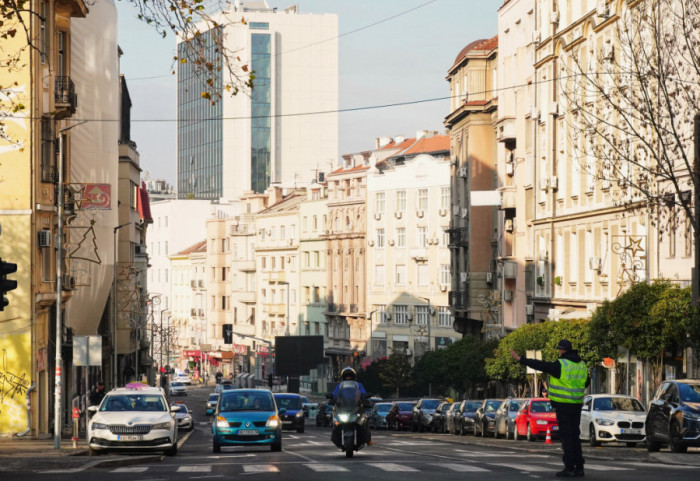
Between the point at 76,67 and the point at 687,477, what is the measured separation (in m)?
37.2

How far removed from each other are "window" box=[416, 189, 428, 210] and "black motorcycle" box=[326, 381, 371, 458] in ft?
→ 271

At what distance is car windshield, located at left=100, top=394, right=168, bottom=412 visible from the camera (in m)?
28.6

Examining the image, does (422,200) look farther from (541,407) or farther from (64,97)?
(541,407)

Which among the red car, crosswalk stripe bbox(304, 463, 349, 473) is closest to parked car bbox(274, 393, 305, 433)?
the red car

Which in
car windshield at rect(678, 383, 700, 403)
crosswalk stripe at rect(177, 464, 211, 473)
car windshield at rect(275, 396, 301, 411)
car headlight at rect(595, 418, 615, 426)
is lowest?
car windshield at rect(275, 396, 301, 411)

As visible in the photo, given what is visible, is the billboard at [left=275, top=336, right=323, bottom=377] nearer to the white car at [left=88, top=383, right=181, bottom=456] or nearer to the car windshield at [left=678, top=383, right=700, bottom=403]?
the white car at [left=88, top=383, right=181, bottom=456]

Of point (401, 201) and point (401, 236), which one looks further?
point (401, 236)

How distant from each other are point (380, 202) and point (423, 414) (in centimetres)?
6080

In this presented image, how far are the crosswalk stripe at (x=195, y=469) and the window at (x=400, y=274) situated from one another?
284 ft

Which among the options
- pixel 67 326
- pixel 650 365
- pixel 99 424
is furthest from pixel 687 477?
pixel 67 326

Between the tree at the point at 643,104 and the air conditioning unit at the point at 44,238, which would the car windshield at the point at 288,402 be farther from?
the air conditioning unit at the point at 44,238

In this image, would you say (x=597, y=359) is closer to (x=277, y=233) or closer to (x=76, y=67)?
(x=76, y=67)

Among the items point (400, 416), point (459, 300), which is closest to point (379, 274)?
point (459, 300)

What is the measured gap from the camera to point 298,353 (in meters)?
98.6
